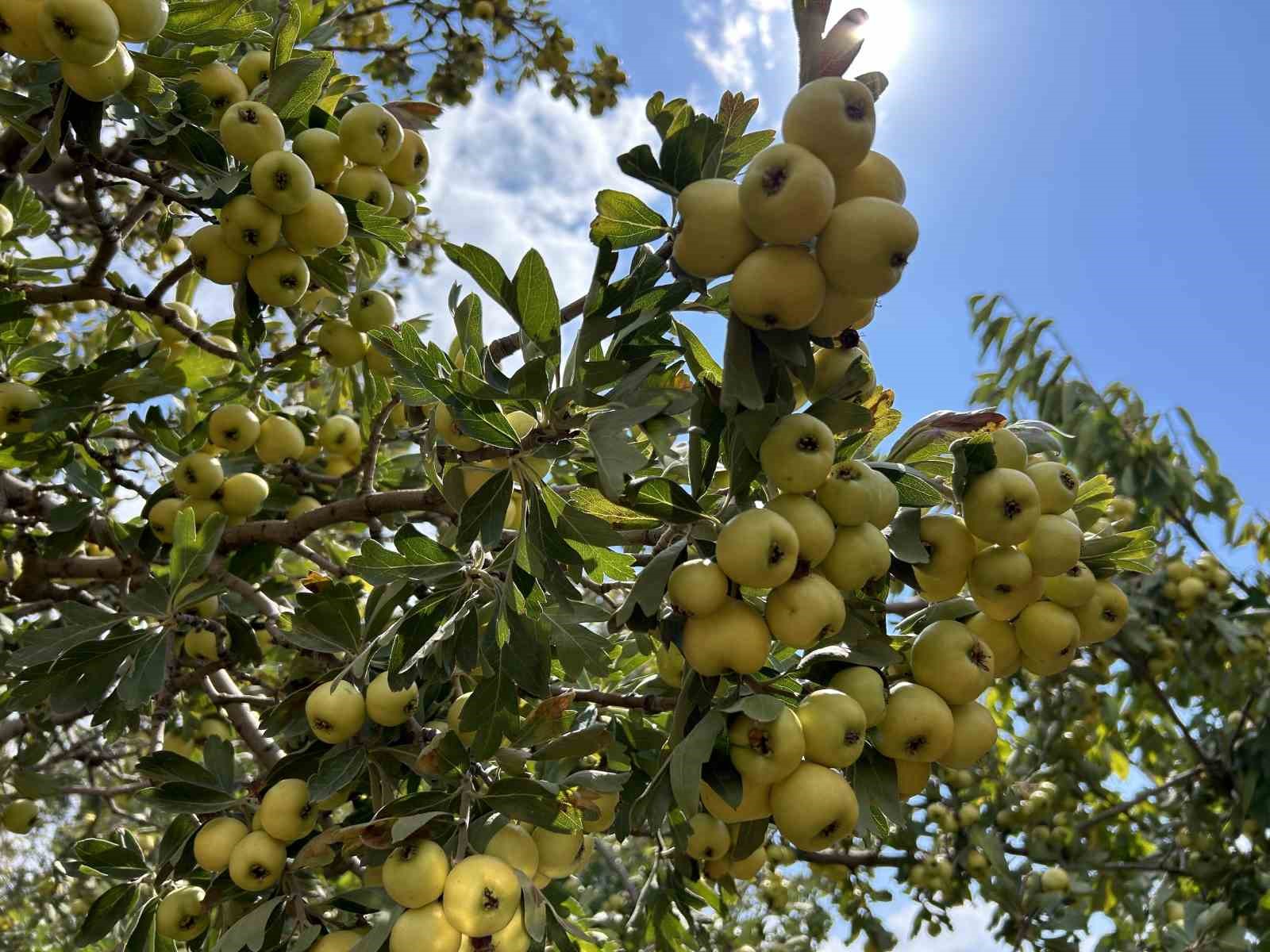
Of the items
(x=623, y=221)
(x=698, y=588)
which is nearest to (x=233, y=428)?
(x=623, y=221)

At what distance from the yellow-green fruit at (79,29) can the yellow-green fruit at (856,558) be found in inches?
78.1

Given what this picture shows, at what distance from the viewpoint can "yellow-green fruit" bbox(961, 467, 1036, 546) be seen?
1.83 m

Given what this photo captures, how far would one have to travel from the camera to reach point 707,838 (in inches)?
93.3

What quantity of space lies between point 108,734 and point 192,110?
1.91m

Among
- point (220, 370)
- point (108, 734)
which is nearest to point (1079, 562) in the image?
point (108, 734)

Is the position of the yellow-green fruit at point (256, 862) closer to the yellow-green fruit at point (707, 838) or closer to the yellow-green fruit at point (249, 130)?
the yellow-green fruit at point (707, 838)

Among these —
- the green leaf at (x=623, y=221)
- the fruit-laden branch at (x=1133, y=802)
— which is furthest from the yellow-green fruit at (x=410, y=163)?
the fruit-laden branch at (x=1133, y=802)

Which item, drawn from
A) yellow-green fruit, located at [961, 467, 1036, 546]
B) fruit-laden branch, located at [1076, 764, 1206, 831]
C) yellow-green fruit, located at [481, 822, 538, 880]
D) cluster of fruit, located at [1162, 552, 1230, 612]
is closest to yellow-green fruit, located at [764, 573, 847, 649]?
yellow-green fruit, located at [961, 467, 1036, 546]

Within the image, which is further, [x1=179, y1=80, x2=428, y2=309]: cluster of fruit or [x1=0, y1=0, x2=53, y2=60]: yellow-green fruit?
[x1=179, y1=80, x2=428, y2=309]: cluster of fruit

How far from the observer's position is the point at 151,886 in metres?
2.59

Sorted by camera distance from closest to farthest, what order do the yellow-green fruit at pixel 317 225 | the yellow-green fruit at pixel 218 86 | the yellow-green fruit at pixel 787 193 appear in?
the yellow-green fruit at pixel 787 193, the yellow-green fruit at pixel 317 225, the yellow-green fruit at pixel 218 86

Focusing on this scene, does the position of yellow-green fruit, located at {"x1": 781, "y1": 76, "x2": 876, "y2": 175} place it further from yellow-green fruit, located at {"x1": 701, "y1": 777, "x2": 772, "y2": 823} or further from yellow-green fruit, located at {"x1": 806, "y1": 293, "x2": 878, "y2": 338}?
yellow-green fruit, located at {"x1": 701, "y1": 777, "x2": 772, "y2": 823}

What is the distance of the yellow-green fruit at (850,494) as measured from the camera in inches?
70.4

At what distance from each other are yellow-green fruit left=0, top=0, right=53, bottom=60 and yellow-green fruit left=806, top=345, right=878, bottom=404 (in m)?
1.90
